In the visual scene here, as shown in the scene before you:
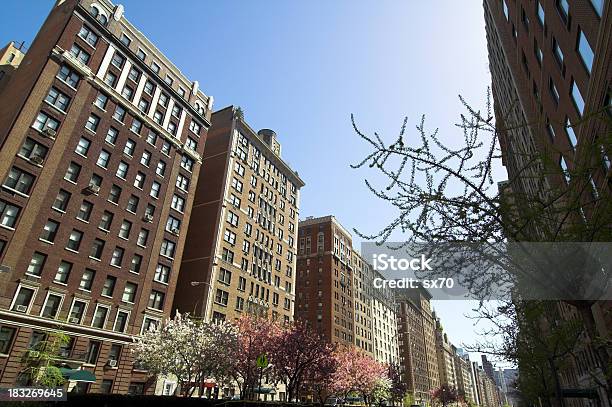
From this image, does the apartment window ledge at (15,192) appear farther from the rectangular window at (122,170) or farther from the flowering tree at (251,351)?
the flowering tree at (251,351)

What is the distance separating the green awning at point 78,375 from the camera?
30556 millimetres

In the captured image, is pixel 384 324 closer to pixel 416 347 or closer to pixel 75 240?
pixel 416 347

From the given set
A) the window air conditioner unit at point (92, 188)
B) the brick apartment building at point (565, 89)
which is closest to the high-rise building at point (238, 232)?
the window air conditioner unit at point (92, 188)

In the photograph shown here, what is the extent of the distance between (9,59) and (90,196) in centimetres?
3147

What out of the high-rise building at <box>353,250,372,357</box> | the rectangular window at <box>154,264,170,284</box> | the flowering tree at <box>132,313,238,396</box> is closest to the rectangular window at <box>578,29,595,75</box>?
the flowering tree at <box>132,313,238,396</box>

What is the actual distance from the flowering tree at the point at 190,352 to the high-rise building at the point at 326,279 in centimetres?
4786

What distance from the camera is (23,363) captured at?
29.8m

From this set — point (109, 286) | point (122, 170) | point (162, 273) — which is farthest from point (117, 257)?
point (122, 170)

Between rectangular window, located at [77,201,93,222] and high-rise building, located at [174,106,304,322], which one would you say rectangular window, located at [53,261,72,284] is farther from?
high-rise building, located at [174,106,304,322]

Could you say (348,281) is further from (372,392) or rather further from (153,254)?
(153,254)

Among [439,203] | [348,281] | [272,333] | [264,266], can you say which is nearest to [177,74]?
[264,266]

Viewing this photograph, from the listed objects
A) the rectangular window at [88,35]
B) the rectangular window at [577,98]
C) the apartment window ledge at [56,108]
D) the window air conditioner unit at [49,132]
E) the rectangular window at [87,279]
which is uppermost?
the rectangular window at [88,35]

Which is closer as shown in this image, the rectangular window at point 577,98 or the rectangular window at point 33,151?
the rectangular window at point 577,98

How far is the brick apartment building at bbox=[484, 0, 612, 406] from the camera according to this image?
9.55 m
